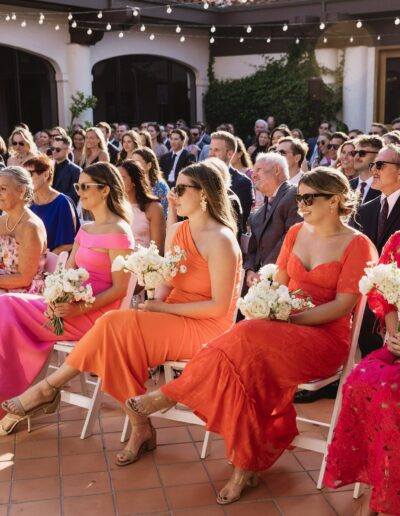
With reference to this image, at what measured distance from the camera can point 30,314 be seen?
4.56 metres

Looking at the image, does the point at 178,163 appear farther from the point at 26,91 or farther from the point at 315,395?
the point at 26,91

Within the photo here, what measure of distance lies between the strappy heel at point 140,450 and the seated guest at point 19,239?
4.94 ft

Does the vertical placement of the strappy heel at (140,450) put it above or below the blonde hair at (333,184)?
below

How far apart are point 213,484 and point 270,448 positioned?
1.21 ft

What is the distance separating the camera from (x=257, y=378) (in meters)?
3.53

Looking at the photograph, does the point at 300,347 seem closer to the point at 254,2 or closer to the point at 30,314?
the point at 30,314

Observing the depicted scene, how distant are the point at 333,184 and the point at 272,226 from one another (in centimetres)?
144

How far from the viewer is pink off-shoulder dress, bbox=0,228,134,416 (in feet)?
14.8

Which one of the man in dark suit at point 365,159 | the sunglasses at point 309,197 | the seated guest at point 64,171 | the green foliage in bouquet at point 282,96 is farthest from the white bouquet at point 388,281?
the green foliage in bouquet at point 282,96

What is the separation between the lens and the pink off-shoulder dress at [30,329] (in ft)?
14.8

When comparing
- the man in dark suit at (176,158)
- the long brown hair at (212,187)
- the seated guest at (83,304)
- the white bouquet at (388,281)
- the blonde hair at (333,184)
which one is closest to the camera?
the white bouquet at (388,281)

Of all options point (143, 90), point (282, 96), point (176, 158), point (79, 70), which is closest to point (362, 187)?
point (176, 158)

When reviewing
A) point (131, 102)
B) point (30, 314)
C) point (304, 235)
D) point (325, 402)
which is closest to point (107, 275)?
point (30, 314)

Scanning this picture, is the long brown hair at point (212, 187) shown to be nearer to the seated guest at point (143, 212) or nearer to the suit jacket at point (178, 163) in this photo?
the seated guest at point (143, 212)
